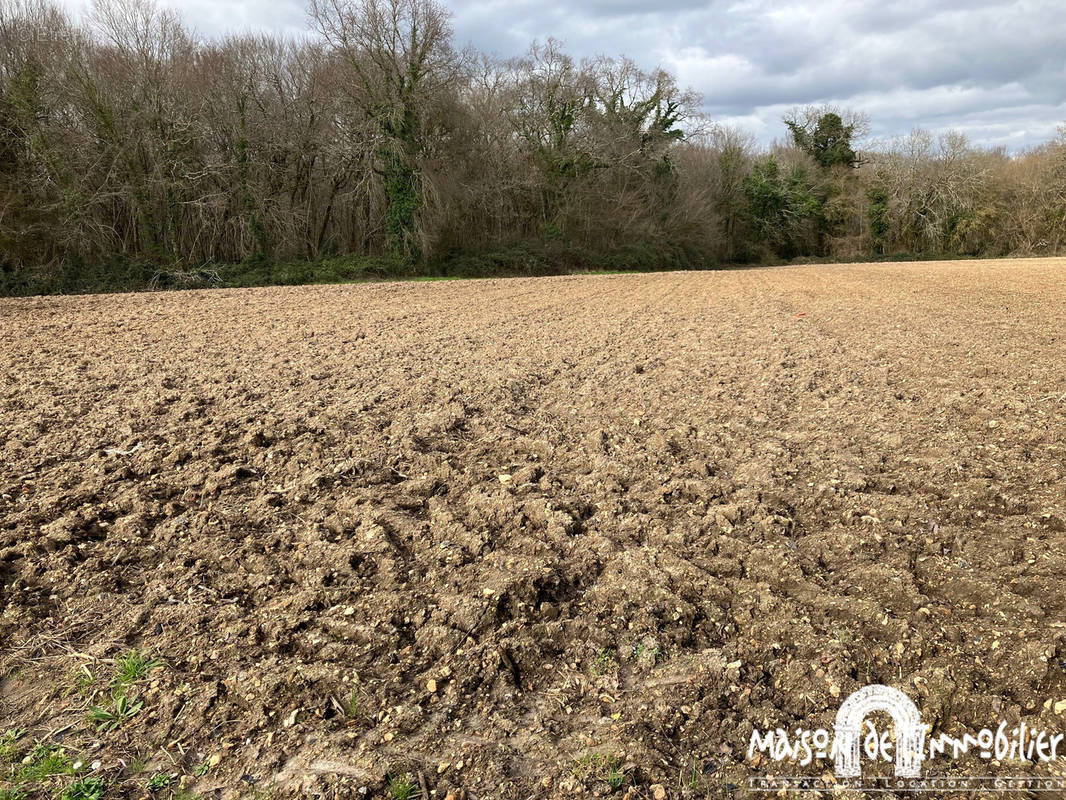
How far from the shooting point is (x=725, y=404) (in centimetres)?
687

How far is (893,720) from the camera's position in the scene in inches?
104

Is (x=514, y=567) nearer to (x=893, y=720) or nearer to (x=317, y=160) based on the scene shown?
(x=893, y=720)

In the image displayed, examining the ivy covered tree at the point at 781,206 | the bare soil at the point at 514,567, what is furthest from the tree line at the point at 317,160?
the bare soil at the point at 514,567

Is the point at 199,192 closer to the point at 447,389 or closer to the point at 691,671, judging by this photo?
the point at 447,389

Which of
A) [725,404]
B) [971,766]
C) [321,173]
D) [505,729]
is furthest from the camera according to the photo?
[321,173]

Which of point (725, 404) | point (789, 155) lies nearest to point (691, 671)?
point (725, 404)

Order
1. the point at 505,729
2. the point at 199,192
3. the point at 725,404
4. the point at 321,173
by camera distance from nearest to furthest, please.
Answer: the point at 505,729, the point at 725,404, the point at 199,192, the point at 321,173

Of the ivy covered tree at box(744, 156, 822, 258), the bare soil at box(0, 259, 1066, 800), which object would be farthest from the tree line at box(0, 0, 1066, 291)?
the bare soil at box(0, 259, 1066, 800)

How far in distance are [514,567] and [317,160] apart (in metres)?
27.6

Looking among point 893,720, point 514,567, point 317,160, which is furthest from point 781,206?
point 893,720

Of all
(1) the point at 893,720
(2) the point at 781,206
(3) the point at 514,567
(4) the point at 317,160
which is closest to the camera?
(1) the point at 893,720

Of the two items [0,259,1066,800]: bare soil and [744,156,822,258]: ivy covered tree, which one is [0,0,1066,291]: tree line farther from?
[0,259,1066,800]: bare soil

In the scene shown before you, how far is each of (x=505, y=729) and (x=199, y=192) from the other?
27343 mm

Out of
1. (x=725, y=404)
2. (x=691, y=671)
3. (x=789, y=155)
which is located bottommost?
(x=691, y=671)
